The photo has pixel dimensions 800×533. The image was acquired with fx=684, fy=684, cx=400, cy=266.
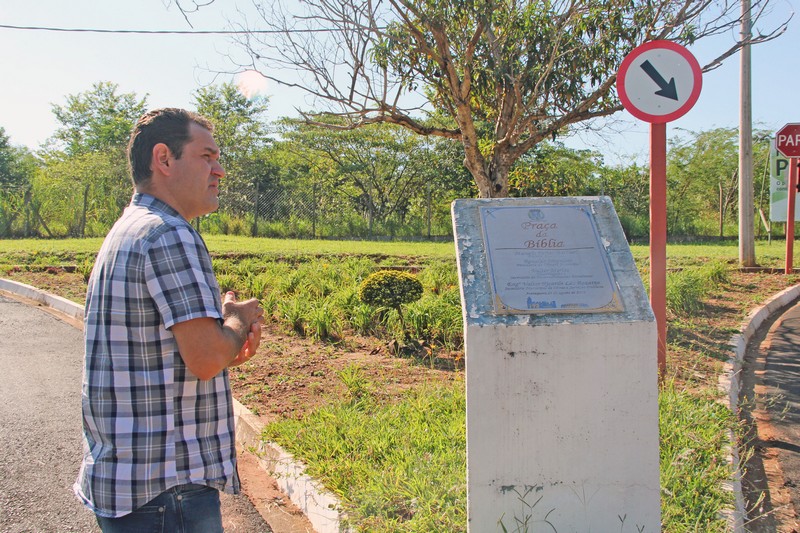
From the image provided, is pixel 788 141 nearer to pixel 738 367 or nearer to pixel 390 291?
pixel 738 367

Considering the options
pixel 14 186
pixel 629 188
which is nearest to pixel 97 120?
pixel 14 186

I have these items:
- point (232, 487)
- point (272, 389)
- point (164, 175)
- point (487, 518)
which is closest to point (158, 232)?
point (164, 175)

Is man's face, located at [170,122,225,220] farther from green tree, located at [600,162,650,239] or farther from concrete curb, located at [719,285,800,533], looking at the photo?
green tree, located at [600,162,650,239]

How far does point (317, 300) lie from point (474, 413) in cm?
566

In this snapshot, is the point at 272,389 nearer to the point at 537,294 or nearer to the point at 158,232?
the point at 537,294

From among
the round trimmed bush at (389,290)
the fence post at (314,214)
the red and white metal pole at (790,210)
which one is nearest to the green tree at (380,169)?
the fence post at (314,214)

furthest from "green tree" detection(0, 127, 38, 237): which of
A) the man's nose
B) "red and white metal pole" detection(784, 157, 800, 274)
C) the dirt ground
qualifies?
the man's nose

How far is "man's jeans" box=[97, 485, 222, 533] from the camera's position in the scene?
1.80 m

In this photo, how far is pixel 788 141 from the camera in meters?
11.6

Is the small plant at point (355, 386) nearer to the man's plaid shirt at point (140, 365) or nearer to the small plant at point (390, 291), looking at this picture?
the small plant at point (390, 291)

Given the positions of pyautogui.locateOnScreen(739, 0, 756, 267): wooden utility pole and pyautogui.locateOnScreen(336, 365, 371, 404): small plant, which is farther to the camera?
pyautogui.locateOnScreen(739, 0, 756, 267): wooden utility pole

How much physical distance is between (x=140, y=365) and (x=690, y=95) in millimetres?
4532

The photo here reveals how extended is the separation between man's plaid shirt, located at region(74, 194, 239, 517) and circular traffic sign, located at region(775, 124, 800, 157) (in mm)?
12188

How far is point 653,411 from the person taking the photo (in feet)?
8.84
